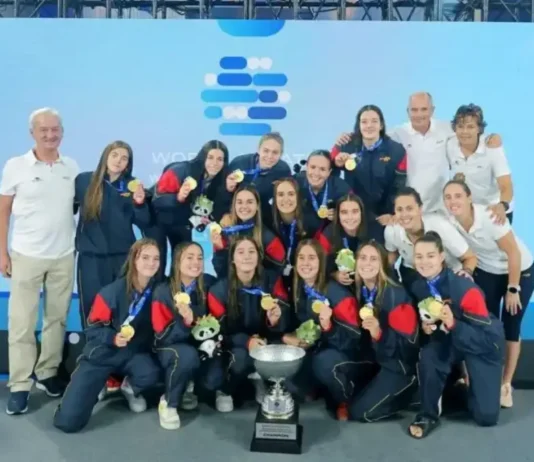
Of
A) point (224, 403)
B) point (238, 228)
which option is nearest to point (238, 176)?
point (238, 228)

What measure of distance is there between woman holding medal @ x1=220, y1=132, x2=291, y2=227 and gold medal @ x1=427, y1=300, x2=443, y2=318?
42.6 inches

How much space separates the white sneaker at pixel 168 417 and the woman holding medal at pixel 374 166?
1522 mm

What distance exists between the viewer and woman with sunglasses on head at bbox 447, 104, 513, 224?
12.7 feet

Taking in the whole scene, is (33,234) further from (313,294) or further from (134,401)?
(313,294)

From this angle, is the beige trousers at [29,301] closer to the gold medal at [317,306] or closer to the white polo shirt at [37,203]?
the white polo shirt at [37,203]

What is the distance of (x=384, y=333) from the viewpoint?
345cm

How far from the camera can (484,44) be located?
3998 mm

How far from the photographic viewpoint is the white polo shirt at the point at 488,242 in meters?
3.67

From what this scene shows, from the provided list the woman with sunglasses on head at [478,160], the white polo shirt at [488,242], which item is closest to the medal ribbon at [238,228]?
the white polo shirt at [488,242]

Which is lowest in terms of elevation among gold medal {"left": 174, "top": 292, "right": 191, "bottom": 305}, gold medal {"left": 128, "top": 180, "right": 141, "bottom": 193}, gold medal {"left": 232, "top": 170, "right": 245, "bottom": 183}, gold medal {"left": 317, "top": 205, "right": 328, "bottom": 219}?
gold medal {"left": 174, "top": 292, "right": 191, "bottom": 305}

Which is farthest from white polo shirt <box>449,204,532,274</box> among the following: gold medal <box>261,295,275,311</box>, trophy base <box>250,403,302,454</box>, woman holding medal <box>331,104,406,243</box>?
trophy base <box>250,403,302,454</box>

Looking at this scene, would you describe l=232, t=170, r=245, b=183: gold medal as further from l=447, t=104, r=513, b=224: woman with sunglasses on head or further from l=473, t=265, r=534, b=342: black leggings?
l=473, t=265, r=534, b=342: black leggings

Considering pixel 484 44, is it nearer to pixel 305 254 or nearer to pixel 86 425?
pixel 305 254

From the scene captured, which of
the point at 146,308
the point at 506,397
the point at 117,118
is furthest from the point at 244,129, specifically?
the point at 506,397
